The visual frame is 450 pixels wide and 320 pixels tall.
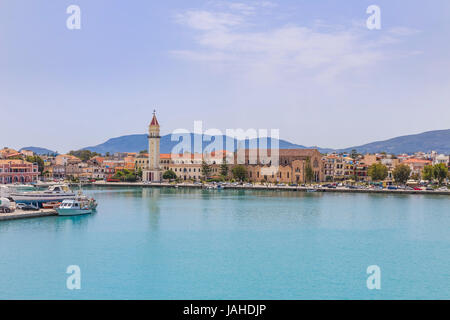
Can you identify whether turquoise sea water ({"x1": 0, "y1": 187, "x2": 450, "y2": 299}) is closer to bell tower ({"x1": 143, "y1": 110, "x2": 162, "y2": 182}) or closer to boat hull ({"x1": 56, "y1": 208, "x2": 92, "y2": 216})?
boat hull ({"x1": 56, "y1": 208, "x2": 92, "y2": 216})

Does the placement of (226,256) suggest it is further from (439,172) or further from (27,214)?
(439,172)

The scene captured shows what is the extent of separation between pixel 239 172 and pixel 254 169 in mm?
2990

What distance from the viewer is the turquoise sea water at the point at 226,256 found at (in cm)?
1539

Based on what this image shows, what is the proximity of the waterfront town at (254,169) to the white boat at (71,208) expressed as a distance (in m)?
39.6

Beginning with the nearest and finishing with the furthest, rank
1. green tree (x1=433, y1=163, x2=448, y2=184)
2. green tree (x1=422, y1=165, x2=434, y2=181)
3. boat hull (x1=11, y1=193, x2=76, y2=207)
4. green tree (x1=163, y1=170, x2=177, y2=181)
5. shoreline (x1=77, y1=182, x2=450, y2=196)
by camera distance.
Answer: boat hull (x1=11, y1=193, x2=76, y2=207)
shoreline (x1=77, y1=182, x2=450, y2=196)
green tree (x1=433, y1=163, x2=448, y2=184)
green tree (x1=422, y1=165, x2=434, y2=181)
green tree (x1=163, y1=170, x2=177, y2=181)

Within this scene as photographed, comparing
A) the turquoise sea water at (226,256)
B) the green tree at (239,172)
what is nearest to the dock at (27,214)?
the turquoise sea water at (226,256)

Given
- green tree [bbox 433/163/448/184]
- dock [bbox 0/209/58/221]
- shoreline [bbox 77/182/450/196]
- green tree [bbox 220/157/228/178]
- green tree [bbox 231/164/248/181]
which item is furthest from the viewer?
green tree [bbox 220/157/228/178]

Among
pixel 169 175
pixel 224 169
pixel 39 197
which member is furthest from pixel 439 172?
pixel 39 197

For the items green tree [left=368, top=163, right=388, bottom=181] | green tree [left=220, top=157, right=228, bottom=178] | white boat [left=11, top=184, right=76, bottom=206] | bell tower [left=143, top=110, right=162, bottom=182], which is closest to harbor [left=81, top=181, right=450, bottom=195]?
bell tower [left=143, top=110, right=162, bottom=182]

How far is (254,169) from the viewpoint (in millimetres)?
73625

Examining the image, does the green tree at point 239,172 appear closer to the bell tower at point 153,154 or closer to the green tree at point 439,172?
the bell tower at point 153,154

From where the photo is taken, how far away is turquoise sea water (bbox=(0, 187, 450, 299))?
1539cm
